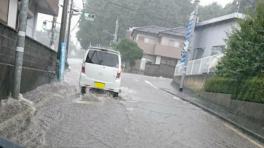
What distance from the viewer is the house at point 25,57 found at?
26.2 ft

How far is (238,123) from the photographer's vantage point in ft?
35.6

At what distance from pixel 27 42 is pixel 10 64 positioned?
2356 millimetres

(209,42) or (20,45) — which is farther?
(209,42)

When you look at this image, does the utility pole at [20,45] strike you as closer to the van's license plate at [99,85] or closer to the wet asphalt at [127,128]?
the wet asphalt at [127,128]

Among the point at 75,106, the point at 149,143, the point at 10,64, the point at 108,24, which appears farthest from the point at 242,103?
the point at 108,24

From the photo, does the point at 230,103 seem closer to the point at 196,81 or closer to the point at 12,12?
the point at 196,81

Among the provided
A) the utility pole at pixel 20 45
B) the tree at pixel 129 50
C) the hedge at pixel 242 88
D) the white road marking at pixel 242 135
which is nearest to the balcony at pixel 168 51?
the tree at pixel 129 50

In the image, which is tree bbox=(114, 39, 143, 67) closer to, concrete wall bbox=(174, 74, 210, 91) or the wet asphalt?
concrete wall bbox=(174, 74, 210, 91)

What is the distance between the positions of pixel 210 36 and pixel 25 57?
20754mm

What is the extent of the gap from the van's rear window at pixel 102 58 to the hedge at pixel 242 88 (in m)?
4.89

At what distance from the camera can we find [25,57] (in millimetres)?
10719

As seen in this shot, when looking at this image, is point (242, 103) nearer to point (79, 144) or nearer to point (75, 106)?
point (75, 106)

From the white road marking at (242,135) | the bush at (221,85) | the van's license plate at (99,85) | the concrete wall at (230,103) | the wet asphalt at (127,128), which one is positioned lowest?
the white road marking at (242,135)

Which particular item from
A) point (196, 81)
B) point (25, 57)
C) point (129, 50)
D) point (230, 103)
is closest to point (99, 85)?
point (25, 57)
